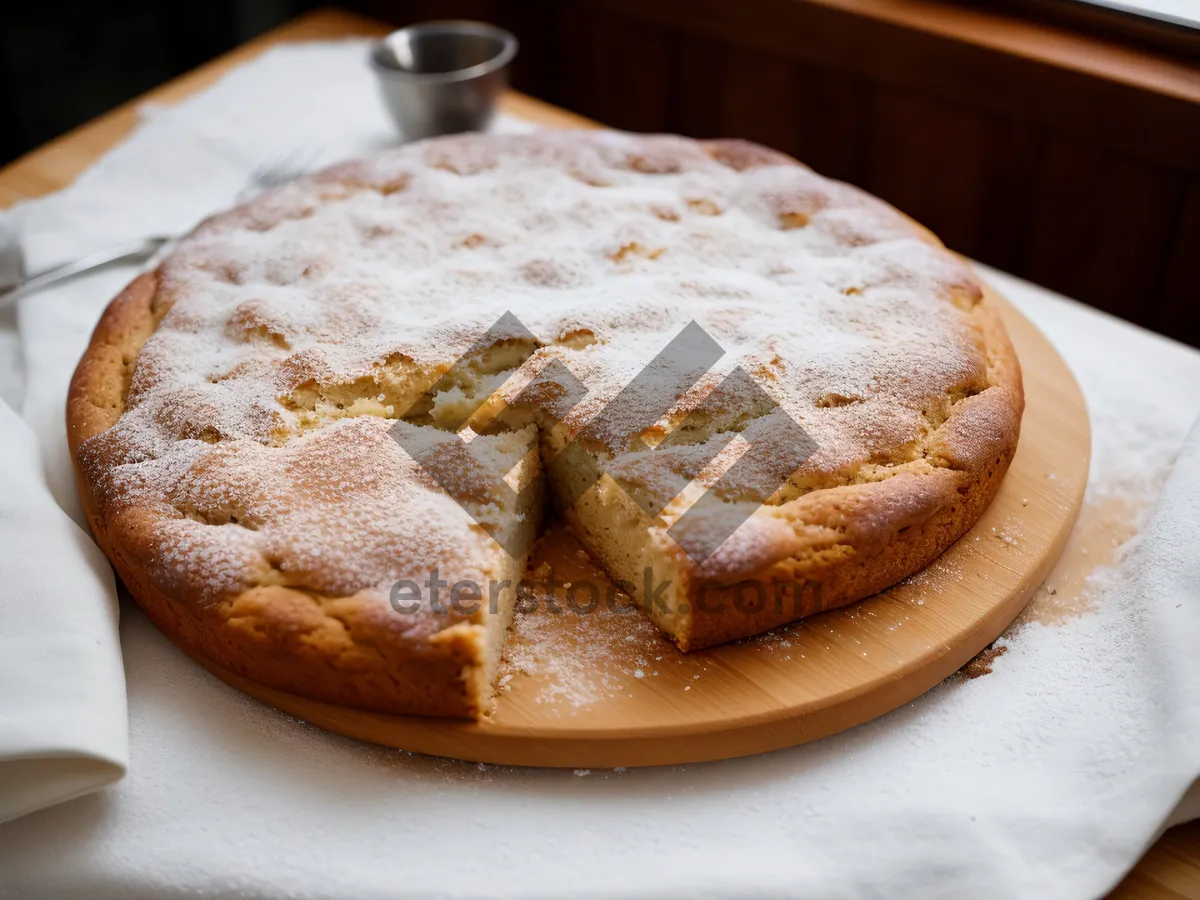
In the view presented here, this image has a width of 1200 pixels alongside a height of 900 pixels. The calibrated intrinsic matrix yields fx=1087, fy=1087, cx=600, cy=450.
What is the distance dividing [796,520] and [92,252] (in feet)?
7.10

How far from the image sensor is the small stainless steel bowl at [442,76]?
3207mm

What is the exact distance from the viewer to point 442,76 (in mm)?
3219

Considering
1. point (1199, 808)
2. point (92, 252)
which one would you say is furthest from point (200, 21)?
point (1199, 808)

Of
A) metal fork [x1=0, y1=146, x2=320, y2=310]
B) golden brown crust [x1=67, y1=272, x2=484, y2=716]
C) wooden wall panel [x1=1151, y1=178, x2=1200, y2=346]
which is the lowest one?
wooden wall panel [x1=1151, y1=178, x2=1200, y2=346]

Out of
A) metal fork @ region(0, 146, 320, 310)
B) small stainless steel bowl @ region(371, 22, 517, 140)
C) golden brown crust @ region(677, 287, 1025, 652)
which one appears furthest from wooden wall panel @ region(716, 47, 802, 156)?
golden brown crust @ region(677, 287, 1025, 652)

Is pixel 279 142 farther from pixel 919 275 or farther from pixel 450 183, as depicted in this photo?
pixel 919 275

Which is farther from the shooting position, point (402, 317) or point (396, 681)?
point (402, 317)

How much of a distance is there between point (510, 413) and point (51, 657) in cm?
91

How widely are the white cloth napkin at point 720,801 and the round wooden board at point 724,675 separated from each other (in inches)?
1.8

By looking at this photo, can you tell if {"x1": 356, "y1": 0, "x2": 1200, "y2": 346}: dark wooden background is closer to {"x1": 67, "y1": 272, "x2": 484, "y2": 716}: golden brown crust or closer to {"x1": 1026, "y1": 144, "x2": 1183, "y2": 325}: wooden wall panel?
{"x1": 1026, "y1": 144, "x2": 1183, "y2": 325}: wooden wall panel

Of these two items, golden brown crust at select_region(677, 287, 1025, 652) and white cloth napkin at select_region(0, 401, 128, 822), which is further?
golden brown crust at select_region(677, 287, 1025, 652)

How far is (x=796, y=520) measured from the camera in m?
1.87

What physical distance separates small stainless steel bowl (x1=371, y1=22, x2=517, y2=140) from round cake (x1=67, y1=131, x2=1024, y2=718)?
0.62m

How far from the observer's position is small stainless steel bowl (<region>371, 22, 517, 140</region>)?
3.21 metres
